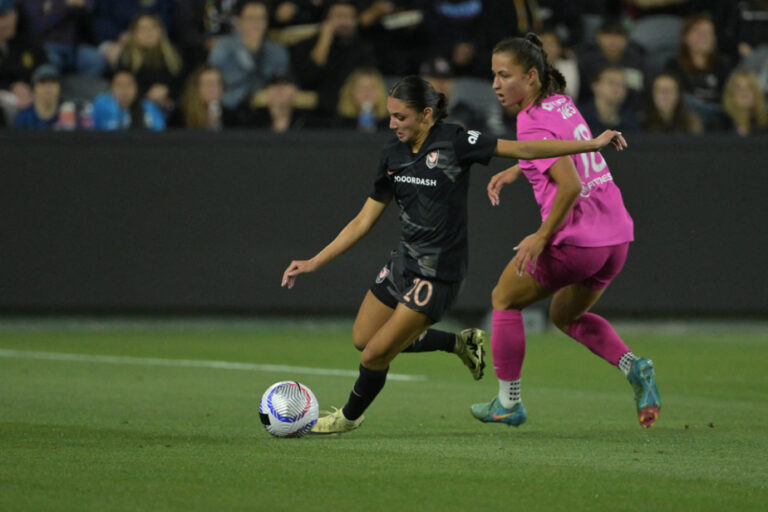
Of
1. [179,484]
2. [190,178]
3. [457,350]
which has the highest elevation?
[179,484]

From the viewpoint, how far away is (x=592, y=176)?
7.25 m

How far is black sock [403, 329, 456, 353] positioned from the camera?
777cm

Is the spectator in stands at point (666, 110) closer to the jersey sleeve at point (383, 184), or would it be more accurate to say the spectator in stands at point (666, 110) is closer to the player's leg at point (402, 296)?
the player's leg at point (402, 296)

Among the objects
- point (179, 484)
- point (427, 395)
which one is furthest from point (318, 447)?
point (427, 395)

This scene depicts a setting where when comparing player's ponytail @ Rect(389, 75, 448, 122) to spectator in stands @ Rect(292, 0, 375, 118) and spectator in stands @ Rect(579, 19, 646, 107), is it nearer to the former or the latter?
spectator in stands @ Rect(292, 0, 375, 118)

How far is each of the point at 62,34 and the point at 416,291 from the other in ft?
28.7

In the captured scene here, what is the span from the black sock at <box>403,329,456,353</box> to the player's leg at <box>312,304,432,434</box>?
2.27 feet

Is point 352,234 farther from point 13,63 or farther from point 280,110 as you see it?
point 13,63

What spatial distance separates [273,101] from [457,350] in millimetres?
6301

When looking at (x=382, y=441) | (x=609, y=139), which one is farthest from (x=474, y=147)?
(x=382, y=441)

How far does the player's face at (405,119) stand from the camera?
680cm

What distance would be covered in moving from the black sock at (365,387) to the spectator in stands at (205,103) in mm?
6857

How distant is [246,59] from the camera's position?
46.4 ft

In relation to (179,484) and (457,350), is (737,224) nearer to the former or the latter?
(457,350)
